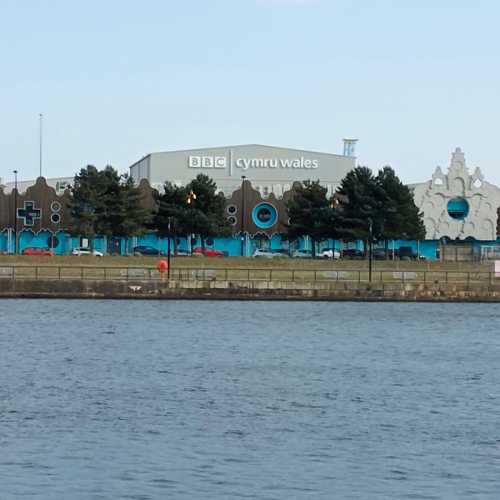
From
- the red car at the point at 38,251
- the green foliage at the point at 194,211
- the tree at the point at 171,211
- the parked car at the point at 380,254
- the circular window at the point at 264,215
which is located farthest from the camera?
the circular window at the point at 264,215

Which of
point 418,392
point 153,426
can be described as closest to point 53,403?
point 153,426

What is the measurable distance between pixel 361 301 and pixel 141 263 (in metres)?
21.1

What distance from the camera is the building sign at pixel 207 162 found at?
5571 inches

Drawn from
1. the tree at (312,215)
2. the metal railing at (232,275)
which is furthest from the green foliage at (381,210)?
the metal railing at (232,275)

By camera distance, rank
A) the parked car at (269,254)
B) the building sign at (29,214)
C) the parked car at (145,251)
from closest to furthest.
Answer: the parked car at (269,254), the parked car at (145,251), the building sign at (29,214)

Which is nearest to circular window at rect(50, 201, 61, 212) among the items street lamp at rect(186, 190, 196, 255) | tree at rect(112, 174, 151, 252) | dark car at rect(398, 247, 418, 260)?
tree at rect(112, 174, 151, 252)

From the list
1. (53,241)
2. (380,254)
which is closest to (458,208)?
(380,254)

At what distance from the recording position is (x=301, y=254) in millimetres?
123062

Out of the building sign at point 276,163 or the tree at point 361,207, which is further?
the building sign at point 276,163

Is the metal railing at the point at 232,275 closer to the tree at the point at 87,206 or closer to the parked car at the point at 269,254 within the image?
the parked car at the point at 269,254

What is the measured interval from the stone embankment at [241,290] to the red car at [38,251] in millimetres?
21079

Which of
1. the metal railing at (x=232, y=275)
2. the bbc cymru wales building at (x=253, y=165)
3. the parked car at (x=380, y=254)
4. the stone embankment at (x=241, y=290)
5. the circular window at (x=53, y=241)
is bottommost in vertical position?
the stone embankment at (x=241, y=290)

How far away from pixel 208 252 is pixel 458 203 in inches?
958

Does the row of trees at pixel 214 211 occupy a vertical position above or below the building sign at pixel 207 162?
below
